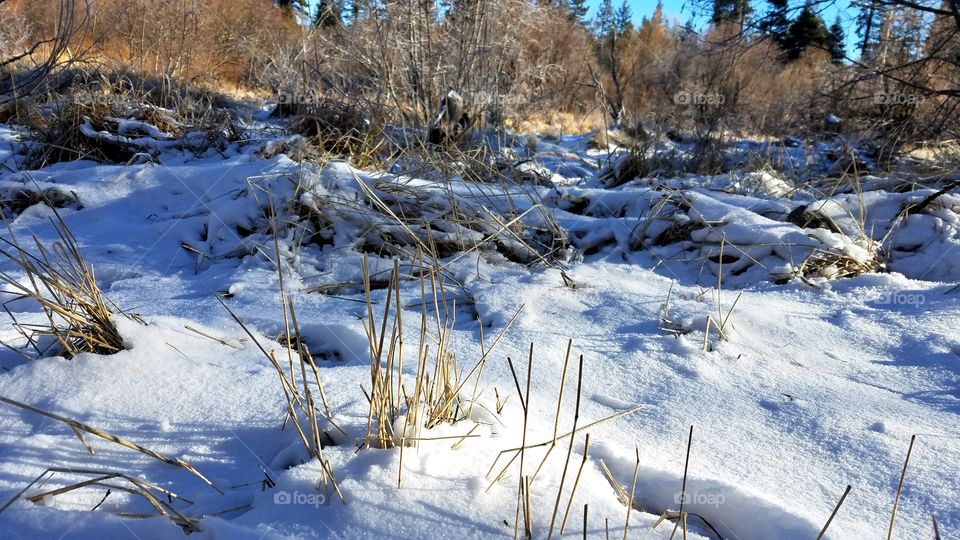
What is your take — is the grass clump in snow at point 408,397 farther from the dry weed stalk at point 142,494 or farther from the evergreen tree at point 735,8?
the evergreen tree at point 735,8

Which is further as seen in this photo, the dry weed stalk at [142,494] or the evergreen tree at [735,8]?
the evergreen tree at [735,8]

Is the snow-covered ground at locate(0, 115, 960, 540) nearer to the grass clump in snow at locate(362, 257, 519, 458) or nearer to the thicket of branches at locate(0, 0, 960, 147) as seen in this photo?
the grass clump in snow at locate(362, 257, 519, 458)

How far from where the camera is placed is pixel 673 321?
179 cm

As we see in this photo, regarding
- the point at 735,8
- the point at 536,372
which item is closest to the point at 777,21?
the point at 735,8

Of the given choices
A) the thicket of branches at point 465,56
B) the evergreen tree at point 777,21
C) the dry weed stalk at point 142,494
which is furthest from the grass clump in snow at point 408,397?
the evergreen tree at point 777,21

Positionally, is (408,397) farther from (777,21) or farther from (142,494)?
(777,21)

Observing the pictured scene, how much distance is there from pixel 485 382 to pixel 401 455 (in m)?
0.49

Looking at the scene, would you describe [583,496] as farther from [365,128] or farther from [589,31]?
[589,31]

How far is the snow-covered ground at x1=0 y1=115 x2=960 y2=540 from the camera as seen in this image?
0.90m

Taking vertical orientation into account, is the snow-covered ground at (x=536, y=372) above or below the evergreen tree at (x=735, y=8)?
below

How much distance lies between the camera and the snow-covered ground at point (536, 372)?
2.95 ft

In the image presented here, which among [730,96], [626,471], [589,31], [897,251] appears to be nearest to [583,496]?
[626,471]

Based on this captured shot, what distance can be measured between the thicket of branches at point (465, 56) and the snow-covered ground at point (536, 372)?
0.84m

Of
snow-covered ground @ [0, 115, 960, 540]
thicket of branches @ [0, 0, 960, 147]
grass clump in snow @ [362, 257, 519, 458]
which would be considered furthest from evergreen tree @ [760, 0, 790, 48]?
grass clump in snow @ [362, 257, 519, 458]
